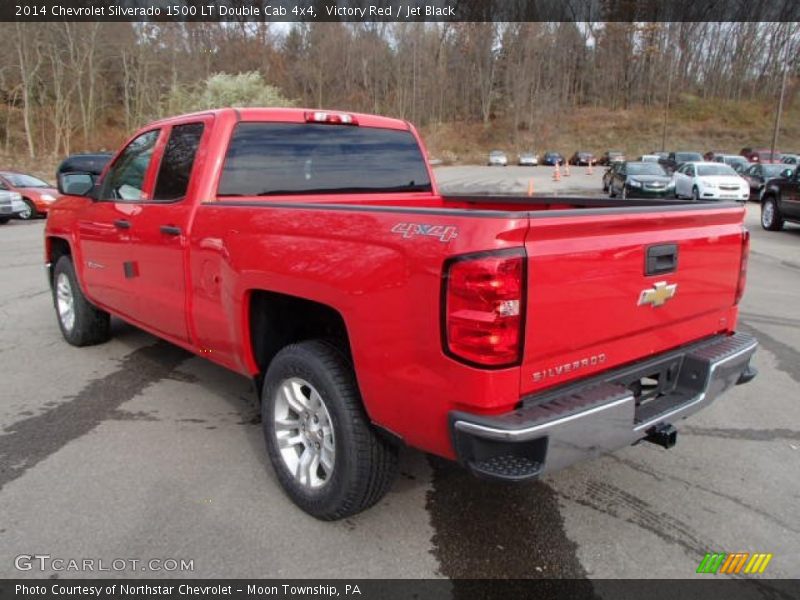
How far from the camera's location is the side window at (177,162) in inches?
146

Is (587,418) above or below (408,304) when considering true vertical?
below

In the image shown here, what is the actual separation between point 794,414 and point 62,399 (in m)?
5.16

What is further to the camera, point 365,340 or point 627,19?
point 627,19

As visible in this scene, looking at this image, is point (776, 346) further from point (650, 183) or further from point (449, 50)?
point (449, 50)

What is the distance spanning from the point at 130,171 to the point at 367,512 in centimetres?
307

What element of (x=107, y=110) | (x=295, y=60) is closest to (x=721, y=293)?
(x=107, y=110)

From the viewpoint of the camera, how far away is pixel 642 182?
22797 millimetres

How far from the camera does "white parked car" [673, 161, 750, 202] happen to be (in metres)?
21.5

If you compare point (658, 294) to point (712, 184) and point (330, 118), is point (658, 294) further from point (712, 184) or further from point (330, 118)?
point (712, 184)

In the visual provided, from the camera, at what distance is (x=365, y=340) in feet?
7.98

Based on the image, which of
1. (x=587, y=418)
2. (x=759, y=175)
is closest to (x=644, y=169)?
(x=759, y=175)

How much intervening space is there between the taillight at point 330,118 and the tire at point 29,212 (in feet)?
55.3

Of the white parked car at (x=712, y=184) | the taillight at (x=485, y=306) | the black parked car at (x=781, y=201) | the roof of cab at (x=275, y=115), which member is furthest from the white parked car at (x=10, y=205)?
the white parked car at (x=712, y=184)

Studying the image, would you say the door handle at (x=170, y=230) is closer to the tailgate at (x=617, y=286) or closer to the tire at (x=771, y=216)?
the tailgate at (x=617, y=286)
